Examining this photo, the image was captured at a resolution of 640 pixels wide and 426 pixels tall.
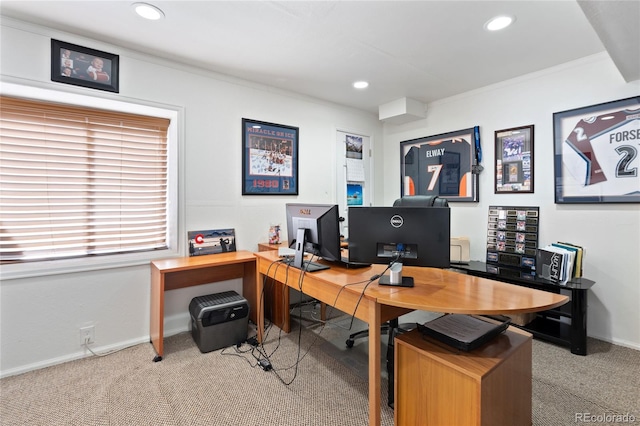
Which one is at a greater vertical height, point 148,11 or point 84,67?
point 148,11

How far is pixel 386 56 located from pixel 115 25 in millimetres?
2113

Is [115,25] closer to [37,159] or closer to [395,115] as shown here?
[37,159]

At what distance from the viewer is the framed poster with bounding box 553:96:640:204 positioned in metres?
2.45

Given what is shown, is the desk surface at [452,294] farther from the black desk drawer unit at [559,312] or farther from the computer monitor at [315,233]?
the black desk drawer unit at [559,312]

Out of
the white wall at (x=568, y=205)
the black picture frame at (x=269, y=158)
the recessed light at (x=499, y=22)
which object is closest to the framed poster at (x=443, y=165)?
the white wall at (x=568, y=205)

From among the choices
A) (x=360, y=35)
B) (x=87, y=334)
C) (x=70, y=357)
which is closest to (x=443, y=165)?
(x=360, y=35)

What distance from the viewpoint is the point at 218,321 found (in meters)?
2.51

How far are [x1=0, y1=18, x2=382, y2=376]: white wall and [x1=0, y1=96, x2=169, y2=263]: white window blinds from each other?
0.20 meters

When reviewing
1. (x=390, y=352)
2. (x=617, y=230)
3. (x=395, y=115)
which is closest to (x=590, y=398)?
(x=390, y=352)

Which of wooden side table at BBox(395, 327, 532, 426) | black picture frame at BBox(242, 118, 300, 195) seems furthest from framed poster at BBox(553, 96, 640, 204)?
black picture frame at BBox(242, 118, 300, 195)

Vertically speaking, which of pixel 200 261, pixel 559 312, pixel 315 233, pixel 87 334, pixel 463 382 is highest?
pixel 315 233

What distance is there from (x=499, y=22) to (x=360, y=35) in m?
0.98

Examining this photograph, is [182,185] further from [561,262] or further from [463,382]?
[561,262]

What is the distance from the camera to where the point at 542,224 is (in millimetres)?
2938
